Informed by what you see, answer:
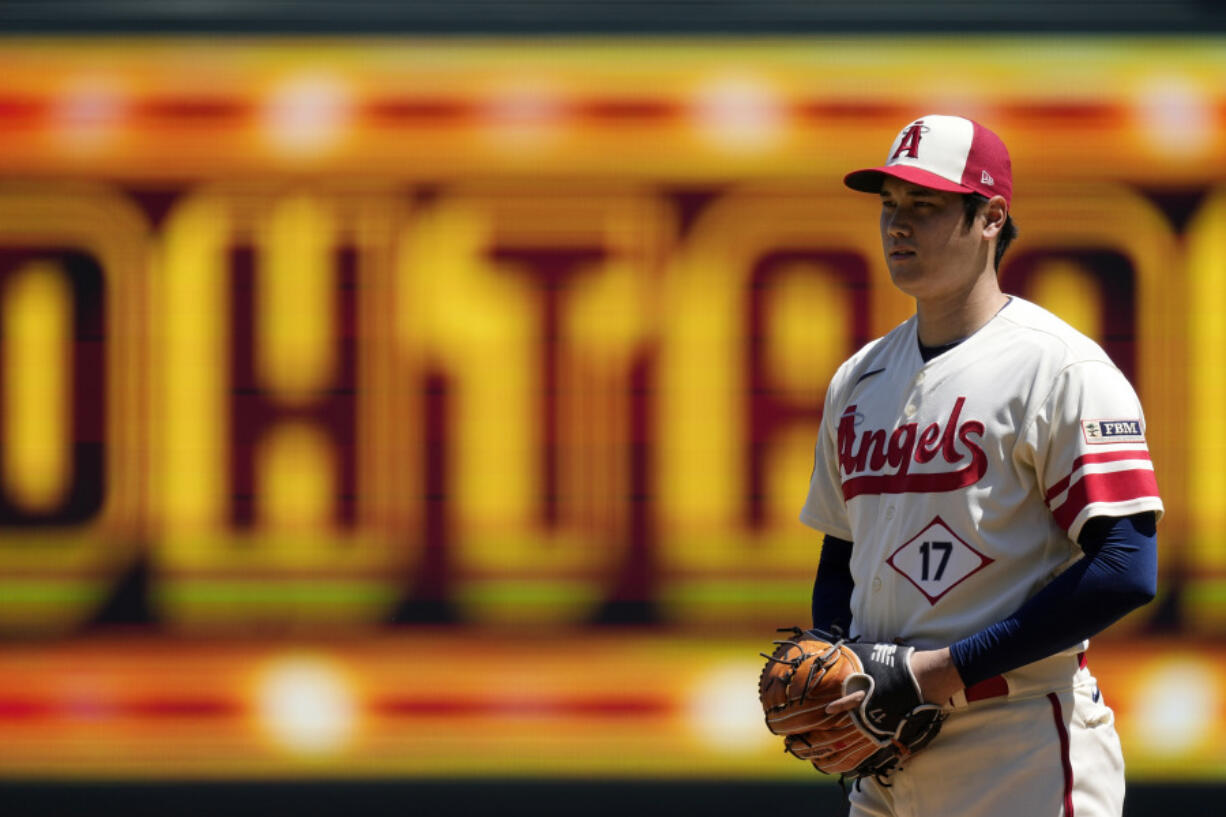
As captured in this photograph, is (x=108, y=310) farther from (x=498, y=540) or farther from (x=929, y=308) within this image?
(x=929, y=308)

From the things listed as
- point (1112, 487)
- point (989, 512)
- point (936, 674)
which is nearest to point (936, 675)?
point (936, 674)

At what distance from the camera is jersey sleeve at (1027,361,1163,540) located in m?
1.69

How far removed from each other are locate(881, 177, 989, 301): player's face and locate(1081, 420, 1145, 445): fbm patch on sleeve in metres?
0.29

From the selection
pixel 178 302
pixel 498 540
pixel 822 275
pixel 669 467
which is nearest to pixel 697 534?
pixel 669 467

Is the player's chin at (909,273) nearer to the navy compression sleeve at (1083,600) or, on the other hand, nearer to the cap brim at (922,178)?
the cap brim at (922,178)

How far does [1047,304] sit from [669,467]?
1125 mm

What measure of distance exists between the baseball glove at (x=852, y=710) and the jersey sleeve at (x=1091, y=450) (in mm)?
300

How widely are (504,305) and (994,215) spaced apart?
75.4 inches

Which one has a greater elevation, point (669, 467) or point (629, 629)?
point (669, 467)

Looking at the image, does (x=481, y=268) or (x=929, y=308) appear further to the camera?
(x=481, y=268)

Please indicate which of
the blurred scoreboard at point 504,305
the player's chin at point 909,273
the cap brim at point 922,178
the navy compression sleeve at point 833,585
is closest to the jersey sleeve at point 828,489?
the navy compression sleeve at point 833,585

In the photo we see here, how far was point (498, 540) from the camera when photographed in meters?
3.58

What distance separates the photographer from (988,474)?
5.85 feet

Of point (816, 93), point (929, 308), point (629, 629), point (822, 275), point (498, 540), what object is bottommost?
point (629, 629)
